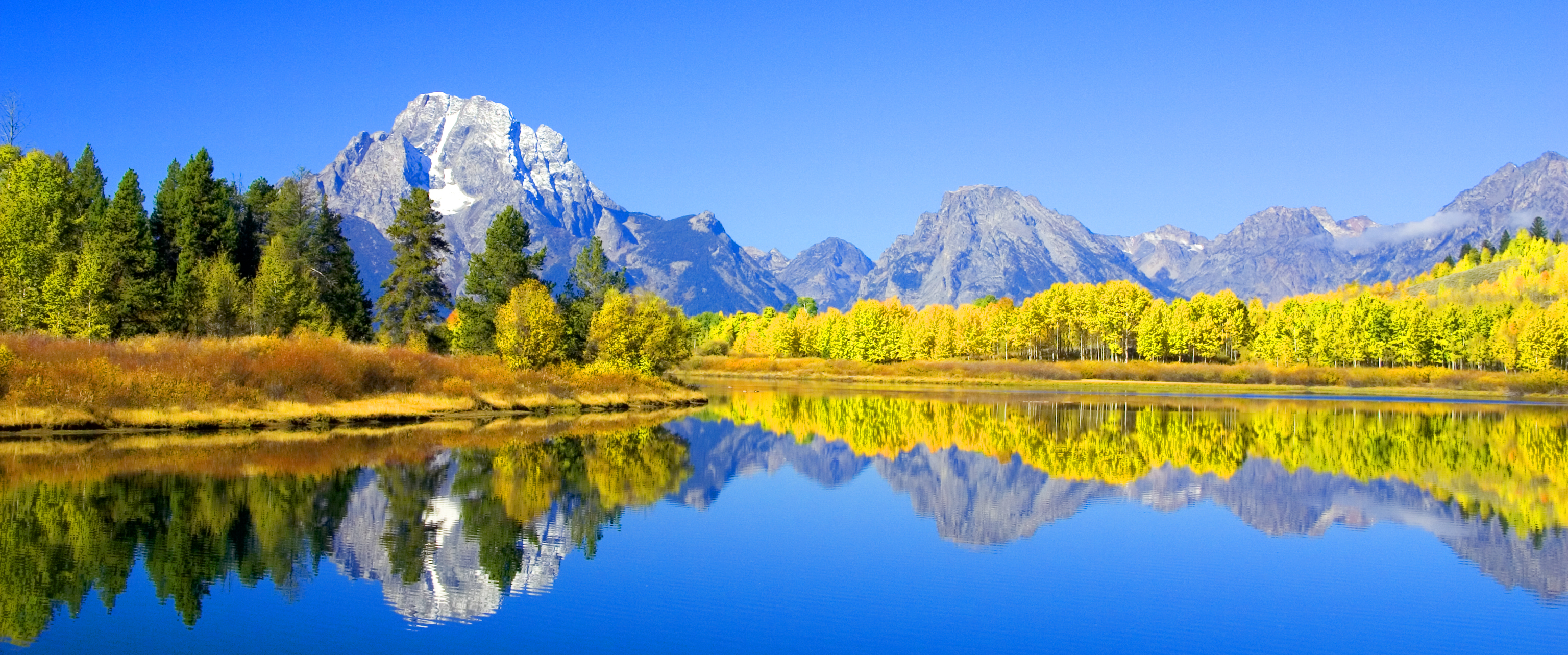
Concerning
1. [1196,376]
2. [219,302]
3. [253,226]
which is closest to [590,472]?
[219,302]

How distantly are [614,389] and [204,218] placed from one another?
1176 inches

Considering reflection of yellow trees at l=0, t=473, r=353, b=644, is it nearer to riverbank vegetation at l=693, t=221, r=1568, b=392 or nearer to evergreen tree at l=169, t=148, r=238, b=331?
evergreen tree at l=169, t=148, r=238, b=331

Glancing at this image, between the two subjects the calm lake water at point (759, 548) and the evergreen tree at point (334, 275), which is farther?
the evergreen tree at point (334, 275)

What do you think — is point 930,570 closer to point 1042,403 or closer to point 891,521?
point 891,521

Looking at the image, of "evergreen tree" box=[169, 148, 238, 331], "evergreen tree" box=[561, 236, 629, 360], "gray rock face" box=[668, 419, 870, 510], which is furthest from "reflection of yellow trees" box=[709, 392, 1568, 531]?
"evergreen tree" box=[169, 148, 238, 331]

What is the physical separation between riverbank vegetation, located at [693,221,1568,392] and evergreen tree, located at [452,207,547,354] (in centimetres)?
6624

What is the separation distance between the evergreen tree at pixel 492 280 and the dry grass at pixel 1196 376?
6326 cm

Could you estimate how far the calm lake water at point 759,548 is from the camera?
16328 millimetres

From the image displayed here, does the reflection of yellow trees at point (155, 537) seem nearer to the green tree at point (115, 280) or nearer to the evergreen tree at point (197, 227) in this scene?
the green tree at point (115, 280)

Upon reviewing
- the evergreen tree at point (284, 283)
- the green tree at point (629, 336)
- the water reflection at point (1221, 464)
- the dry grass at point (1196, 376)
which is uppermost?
the evergreen tree at point (284, 283)

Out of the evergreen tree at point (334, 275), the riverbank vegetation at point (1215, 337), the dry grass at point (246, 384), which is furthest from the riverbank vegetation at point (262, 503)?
the riverbank vegetation at point (1215, 337)

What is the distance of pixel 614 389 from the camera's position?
2849 inches

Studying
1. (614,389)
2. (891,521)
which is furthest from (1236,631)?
(614,389)

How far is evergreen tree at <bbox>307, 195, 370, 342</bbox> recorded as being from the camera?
7944 centimetres
